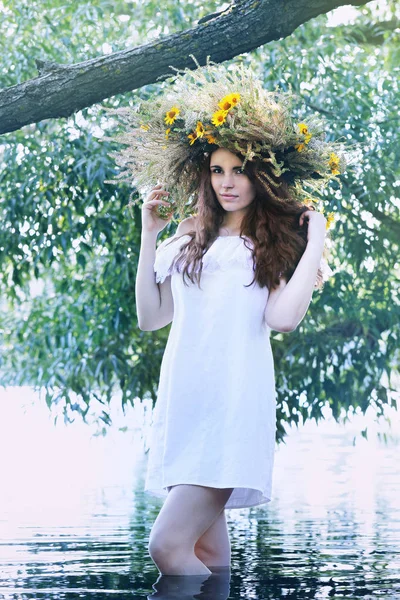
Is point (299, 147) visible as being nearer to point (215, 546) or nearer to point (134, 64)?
point (215, 546)

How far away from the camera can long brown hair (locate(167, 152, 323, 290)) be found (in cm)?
335

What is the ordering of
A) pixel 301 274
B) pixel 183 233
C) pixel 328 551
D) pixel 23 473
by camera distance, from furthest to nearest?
1. pixel 23 473
2. pixel 328 551
3. pixel 183 233
4. pixel 301 274

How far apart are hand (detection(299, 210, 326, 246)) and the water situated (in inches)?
39.5

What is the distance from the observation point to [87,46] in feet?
24.3

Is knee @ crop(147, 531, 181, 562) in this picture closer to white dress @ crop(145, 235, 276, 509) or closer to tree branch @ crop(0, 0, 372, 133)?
white dress @ crop(145, 235, 276, 509)

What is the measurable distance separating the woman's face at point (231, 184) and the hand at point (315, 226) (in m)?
0.18

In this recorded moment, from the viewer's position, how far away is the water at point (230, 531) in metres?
3.62

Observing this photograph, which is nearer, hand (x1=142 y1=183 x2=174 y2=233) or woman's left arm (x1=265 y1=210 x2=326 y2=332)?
woman's left arm (x1=265 y1=210 x2=326 y2=332)

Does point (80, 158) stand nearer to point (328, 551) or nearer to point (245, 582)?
point (328, 551)

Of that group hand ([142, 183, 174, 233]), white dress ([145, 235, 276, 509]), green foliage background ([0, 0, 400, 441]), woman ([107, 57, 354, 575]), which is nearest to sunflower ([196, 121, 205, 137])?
woman ([107, 57, 354, 575])

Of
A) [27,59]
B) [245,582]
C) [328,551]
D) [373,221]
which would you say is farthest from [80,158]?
[245,582]

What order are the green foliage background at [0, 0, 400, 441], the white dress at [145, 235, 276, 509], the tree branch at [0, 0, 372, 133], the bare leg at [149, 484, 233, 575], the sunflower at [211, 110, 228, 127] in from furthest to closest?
the green foliage background at [0, 0, 400, 441], the tree branch at [0, 0, 372, 133], the sunflower at [211, 110, 228, 127], the white dress at [145, 235, 276, 509], the bare leg at [149, 484, 233, 575]

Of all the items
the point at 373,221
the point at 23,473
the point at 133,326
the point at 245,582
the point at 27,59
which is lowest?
the point at 245,582

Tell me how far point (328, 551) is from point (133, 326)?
3.58 m
